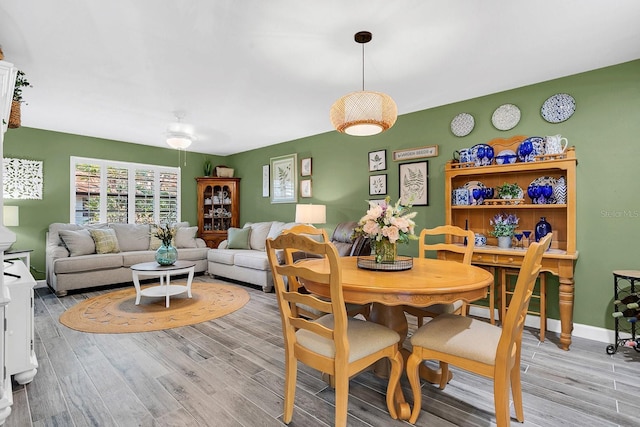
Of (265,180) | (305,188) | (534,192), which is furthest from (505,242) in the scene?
(265,180)

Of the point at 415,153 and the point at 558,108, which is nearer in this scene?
the point at 558,108

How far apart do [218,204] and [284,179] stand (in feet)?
5.90

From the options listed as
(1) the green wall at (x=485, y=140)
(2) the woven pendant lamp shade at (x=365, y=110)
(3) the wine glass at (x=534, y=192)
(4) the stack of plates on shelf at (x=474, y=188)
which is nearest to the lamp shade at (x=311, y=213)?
(1) the green wall at (x=485, y=140)

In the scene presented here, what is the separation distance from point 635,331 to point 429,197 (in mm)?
2174

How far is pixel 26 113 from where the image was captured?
4137mm

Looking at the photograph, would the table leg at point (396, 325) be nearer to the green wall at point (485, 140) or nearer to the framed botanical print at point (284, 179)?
the green wall at point (485, 140)

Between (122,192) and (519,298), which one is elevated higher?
(122,192)

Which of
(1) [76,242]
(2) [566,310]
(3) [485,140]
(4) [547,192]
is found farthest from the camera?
(1) [76,242]

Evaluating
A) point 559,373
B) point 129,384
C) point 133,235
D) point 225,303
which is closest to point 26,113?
point 133,235

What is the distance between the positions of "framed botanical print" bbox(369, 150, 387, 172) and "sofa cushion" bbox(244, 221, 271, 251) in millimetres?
2196

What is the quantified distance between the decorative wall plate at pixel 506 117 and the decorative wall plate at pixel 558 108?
23cm

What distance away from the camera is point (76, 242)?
4.58 metres

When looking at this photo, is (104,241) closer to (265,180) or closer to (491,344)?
(265,180)

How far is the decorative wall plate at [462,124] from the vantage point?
3.62m
